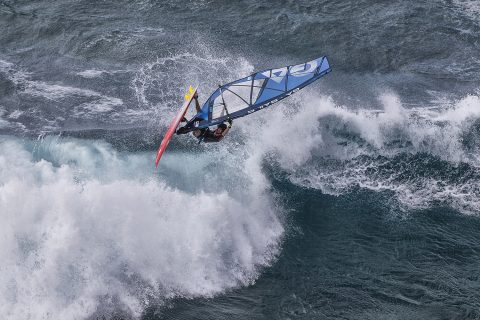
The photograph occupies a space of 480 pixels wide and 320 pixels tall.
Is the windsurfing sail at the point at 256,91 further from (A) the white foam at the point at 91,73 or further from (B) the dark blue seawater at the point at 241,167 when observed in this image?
(A) the white foam at the point at 91,73

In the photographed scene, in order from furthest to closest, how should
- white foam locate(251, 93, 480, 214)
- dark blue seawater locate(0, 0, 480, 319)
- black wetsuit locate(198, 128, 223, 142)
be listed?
white foam locate(251, 93, 480, 214)
black wetsuit locate(198, 128, 223, 142)
dark blue seawater locate(0, 0, 480, 319)

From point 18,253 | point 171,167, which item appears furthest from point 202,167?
point 18,253

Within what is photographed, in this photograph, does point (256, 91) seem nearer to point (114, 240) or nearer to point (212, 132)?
point (212, 132)

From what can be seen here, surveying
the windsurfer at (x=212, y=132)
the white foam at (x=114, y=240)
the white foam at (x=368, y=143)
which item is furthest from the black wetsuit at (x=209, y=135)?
the white foam at (x=368, y=143)

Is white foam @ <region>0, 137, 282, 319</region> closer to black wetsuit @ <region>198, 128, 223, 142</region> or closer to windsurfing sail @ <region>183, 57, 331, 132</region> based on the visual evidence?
black wetsuit @ <region>198, 128, 223, 142</region>

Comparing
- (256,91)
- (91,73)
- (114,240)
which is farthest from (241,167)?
(91,73)

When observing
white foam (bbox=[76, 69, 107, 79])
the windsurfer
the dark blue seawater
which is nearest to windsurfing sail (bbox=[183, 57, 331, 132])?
the windsurfer

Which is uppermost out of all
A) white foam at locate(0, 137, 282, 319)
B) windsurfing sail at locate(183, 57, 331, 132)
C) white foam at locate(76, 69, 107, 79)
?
windsurfing sail at locate(183, 57, 331, 132)
